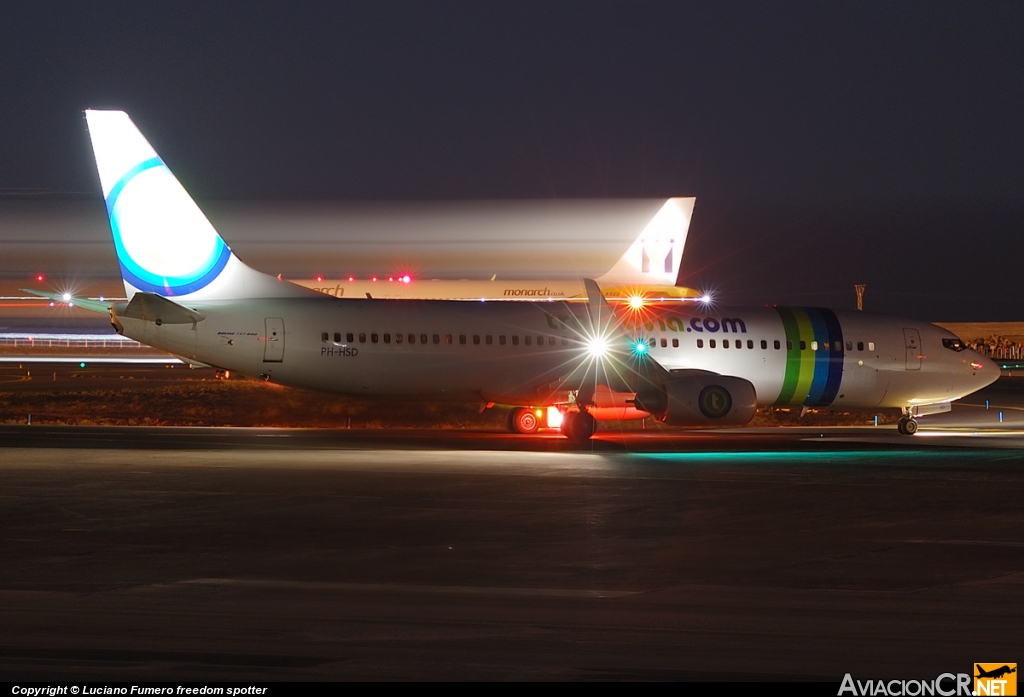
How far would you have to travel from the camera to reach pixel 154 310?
2748 cm

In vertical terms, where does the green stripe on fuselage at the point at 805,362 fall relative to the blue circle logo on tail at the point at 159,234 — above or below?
below

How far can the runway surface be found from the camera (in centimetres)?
815

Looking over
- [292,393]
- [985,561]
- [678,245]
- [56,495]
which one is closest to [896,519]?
[985,561]

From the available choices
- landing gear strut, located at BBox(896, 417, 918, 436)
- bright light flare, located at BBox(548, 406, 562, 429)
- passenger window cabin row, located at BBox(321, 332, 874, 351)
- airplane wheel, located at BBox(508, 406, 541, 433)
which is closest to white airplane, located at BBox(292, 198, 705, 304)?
passenger window cabin row, located at BBox(321, 332, 874, 351)

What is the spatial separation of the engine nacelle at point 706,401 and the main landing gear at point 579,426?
1.91 m

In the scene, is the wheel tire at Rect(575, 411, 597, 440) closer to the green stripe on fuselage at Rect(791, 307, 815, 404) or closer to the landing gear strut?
the green stripe on fuselage at Rect(791, 307, 815, 404)

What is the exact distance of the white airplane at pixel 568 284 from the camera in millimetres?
46094

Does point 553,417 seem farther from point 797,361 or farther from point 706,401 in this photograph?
point 797,361

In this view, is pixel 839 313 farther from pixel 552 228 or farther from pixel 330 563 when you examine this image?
pixel 330 563

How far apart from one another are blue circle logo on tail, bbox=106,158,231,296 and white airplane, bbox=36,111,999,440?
0.03m

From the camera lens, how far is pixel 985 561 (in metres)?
12.1

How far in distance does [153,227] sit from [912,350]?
2028cm

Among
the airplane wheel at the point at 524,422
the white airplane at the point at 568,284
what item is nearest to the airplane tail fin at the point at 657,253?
the white airplane at the point at 568,284

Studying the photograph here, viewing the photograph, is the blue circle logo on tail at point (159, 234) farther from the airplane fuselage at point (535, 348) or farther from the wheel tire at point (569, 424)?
Result: the wheel tire at point (569, 424)
